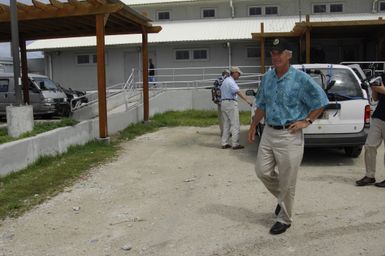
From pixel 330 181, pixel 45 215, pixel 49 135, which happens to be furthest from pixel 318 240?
pixel 49 135

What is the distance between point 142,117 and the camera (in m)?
15.8

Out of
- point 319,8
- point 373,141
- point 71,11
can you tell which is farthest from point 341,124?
point 319,8

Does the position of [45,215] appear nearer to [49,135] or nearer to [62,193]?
[62,193]

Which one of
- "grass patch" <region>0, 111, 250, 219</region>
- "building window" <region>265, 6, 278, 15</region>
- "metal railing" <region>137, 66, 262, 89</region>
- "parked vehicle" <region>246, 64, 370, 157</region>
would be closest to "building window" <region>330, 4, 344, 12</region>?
"building window" <region>265, 6, 278, 15</region>

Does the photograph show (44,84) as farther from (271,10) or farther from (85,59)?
(271,10)

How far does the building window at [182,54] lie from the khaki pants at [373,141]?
1939 centimetres

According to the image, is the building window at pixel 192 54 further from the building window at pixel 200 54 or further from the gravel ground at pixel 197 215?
the gravel ground at pixel 197 215

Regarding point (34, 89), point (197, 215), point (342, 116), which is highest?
point (34, 89)

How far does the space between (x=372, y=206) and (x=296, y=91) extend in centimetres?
200

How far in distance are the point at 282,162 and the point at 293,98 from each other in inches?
25.7

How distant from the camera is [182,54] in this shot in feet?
84.6

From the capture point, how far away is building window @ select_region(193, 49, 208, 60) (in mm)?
25516

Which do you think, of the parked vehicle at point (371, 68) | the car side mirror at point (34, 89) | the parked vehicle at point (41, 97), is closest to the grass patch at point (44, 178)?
the parked vehicle at point (41, 97)

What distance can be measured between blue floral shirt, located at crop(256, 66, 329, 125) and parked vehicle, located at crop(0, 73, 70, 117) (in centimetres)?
1349
